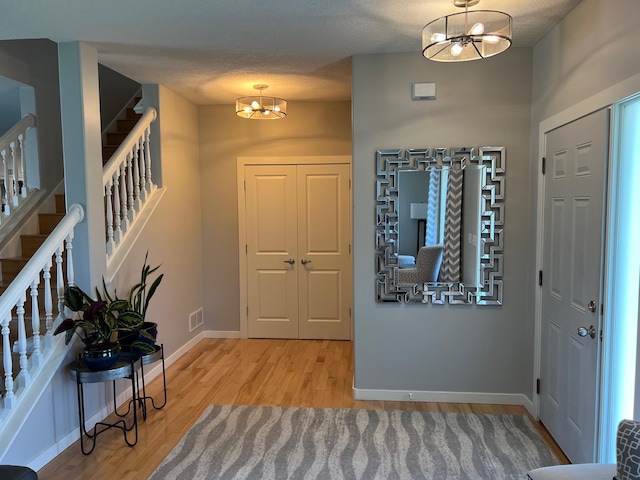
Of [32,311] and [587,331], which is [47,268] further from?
[587,331]

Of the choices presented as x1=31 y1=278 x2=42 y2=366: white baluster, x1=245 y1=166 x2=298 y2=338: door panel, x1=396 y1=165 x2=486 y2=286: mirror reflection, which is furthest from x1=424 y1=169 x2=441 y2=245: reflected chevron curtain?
x1=31 y1=278 x2=42 y2=366: white baluster

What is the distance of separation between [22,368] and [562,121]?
339cm

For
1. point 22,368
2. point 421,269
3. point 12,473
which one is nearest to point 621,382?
point 421,269

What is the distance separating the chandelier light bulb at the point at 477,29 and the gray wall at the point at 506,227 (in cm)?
110

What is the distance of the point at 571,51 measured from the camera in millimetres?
2547

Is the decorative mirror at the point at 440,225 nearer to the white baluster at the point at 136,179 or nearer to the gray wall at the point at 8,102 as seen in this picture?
the white baluster at the point at 136,179

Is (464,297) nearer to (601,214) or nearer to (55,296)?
(601,214)

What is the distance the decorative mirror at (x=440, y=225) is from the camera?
3191 millimetres

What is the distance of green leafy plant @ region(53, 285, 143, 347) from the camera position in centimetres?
263

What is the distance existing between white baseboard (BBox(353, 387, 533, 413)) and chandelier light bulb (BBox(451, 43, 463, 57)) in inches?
93.2

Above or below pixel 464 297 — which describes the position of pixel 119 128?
above

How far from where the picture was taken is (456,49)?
7.51 feet

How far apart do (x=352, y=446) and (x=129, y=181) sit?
2.63 meters

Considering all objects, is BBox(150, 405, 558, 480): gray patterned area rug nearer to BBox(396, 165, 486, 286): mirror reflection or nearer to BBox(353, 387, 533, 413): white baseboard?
BBox(353, 387, 533, 413): white baseboard
